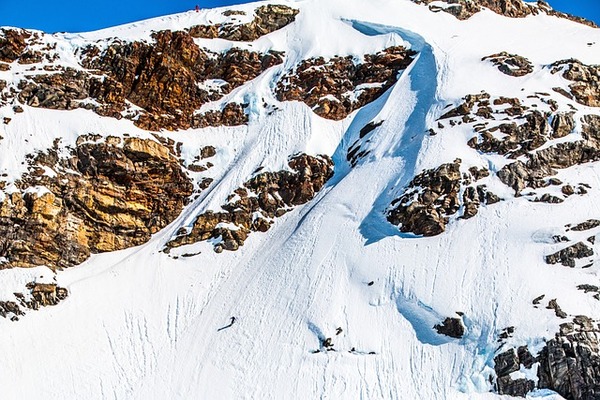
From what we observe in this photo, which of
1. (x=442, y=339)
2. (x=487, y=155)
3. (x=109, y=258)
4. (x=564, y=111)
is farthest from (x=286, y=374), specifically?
(x=564, y=111)

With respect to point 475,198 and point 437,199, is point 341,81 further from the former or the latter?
point 475,198

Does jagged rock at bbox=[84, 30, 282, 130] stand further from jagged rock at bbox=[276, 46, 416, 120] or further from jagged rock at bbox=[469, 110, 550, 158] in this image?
jagged rock at bbox=[469, 110, 550, 158]

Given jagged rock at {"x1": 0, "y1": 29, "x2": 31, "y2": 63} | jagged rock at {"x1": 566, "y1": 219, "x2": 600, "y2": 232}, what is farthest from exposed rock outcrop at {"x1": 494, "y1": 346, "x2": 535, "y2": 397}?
jagged rock at {"x1": 0, "y1": 29, "x2": 31, "y2": 63}

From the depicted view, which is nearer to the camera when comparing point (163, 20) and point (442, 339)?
point (442, 339)

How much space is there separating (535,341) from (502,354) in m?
1.25

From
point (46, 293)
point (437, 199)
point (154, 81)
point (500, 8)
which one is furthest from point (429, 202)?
point (500, 8)

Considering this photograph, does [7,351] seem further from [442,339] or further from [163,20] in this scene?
[163,20]

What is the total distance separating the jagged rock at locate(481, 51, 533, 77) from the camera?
124 ft

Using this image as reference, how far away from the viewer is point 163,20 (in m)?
45.4

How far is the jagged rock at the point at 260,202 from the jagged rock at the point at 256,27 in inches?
482

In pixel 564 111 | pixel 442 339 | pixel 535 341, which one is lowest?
pixel 442 339

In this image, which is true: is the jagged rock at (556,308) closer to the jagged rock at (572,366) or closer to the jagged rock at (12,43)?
the jagged rock at (572,366)

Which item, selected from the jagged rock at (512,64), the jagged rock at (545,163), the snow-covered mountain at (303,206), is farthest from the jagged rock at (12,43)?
the jagged rock at (545,163)

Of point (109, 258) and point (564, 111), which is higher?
point (564, 111)
